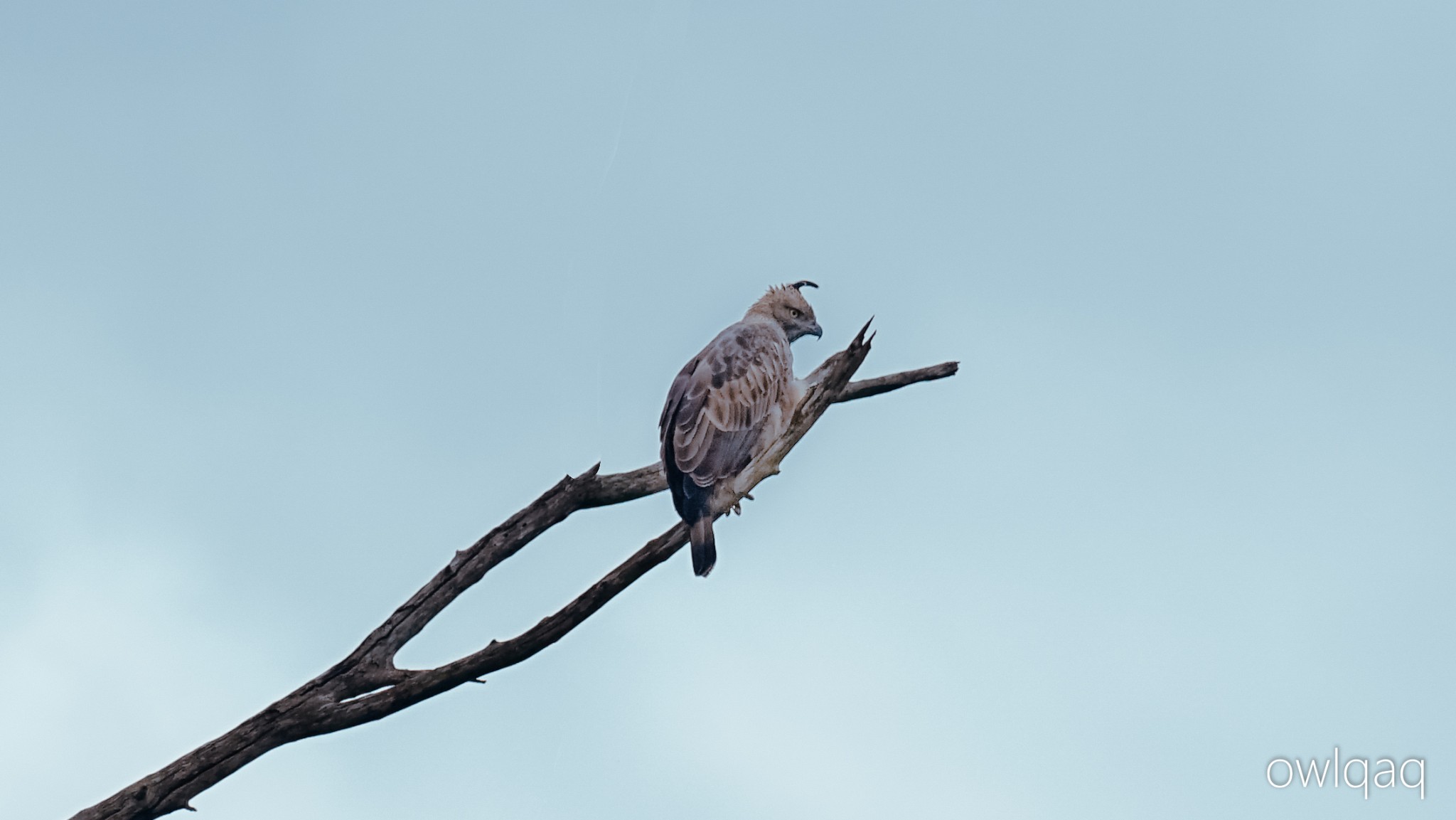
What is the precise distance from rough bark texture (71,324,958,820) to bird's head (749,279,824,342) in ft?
6.31

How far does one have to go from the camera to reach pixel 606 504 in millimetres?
10500

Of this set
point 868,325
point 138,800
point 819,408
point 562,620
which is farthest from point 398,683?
point 868,325

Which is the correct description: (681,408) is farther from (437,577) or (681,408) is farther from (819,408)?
(437,577)

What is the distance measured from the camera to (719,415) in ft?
30.1

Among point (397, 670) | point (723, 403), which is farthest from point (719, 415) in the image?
point (397, 670)

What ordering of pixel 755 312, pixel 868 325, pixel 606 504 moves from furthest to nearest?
pixel 755 312 → pixel 606 504 → pixel 868 325

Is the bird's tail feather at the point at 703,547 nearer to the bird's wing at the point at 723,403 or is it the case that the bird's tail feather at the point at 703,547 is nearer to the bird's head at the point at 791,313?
the bird's wing at the point at 723,403

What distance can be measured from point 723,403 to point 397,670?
3.05 meters

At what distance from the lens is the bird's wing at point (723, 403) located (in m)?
8.95

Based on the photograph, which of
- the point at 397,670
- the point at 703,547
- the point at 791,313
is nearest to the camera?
the point at 703,547

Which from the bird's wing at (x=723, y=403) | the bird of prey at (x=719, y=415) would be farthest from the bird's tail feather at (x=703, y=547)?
the bird's wing at (x=723, y=403)

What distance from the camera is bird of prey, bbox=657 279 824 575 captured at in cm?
873

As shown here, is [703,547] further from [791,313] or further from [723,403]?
[791,313]

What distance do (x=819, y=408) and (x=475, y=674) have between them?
305 cm
